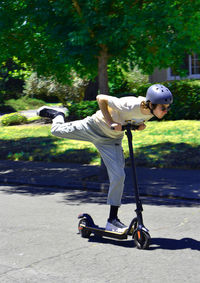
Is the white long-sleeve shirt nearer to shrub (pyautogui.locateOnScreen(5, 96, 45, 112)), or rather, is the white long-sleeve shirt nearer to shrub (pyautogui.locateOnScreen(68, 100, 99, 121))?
shrub (pyautogui.locateOnScreen(68, 100, 99, 121))

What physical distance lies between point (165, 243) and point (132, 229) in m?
0.41

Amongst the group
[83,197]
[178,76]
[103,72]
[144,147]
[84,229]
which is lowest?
[83,197]

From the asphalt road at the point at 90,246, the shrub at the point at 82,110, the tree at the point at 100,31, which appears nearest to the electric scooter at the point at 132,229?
the asphalt road at the point at 90,246

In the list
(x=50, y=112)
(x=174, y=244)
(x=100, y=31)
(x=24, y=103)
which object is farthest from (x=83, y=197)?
(x=24, y=103)

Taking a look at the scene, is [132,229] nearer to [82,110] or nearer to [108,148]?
[108,148]

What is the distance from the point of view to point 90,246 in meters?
5.66

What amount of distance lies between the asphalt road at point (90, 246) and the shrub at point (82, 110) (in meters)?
11.0

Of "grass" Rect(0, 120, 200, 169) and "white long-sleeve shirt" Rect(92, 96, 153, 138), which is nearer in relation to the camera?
"white long-sleeve shirt" Rect(92, 96, 153, 138)

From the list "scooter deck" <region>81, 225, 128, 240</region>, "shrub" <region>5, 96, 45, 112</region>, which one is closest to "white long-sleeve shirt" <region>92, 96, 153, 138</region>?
"scooter deck" <region>81, 225, 128, 240</region>

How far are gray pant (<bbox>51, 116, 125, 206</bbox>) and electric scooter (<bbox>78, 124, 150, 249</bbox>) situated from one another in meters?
0.23

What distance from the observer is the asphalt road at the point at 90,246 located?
4.65 metres

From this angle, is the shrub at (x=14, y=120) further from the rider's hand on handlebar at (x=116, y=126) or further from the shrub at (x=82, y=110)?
the rider's hand on handlebar at (x=116, y=126)

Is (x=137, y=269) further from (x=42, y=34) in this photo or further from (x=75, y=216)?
(x=42, y=34)

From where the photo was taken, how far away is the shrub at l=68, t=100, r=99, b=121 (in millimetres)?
19089
